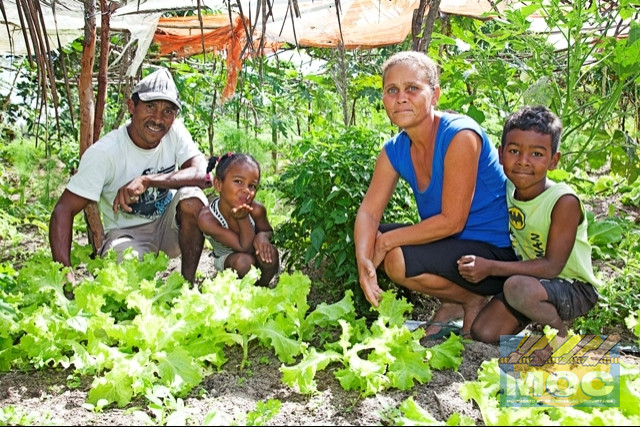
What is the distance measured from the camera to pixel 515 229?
10.7 ft

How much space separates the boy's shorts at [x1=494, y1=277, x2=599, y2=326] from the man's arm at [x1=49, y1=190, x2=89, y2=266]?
2.26 meters

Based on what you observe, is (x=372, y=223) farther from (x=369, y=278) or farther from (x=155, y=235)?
(x=155, y=235)

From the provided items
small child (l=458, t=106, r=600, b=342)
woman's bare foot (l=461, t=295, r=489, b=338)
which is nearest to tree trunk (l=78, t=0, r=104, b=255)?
woman's bare foot (l=461, t=295, r=489, b=338)

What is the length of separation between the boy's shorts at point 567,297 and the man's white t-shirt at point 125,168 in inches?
87.1

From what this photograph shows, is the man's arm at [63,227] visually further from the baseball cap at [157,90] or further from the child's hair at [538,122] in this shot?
the child's hair at [538,122]

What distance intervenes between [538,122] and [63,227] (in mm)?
2510

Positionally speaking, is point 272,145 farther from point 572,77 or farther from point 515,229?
point 515,229

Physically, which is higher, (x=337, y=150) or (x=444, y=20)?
(x=444, y=20)

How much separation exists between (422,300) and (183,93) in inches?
189

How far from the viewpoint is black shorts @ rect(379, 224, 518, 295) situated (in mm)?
3281

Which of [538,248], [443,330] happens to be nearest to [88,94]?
[443,330]

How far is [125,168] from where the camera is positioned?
13.4ft

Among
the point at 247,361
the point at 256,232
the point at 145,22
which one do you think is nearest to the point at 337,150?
the point at 256,232

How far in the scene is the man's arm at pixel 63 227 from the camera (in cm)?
365
